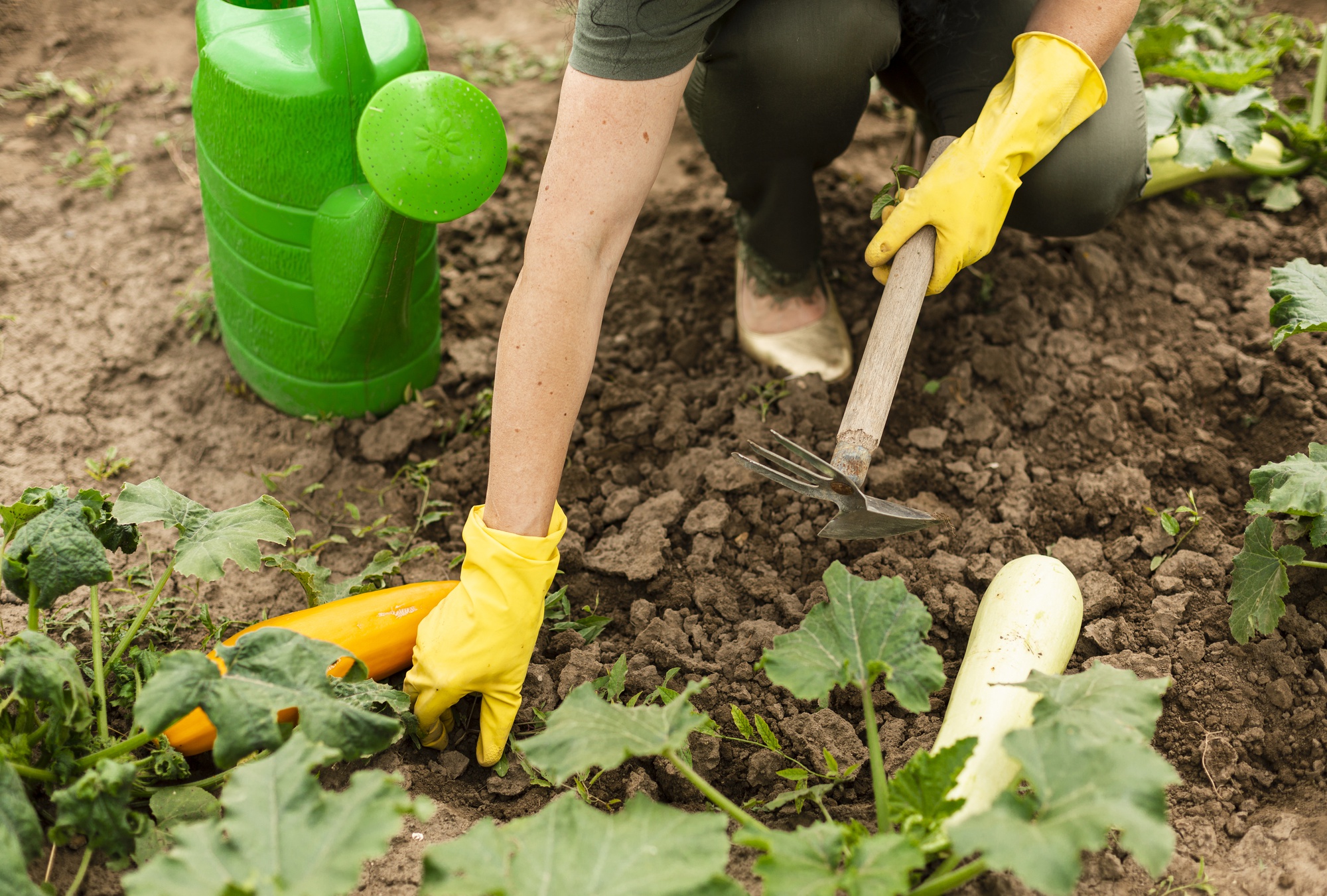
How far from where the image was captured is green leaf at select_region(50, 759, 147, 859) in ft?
4.31

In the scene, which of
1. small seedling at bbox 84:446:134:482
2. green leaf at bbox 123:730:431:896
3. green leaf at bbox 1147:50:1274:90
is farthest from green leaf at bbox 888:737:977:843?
green leaf at bbox 1147:50:1274:90

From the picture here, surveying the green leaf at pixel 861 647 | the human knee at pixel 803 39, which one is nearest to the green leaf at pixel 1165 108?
the human knee at pixel 803 39

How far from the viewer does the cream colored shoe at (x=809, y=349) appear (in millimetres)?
2438

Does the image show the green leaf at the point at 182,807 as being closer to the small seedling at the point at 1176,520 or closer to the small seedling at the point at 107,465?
the small seedling at the point at 107,465

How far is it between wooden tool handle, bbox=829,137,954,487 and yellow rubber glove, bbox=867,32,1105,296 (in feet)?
0.12

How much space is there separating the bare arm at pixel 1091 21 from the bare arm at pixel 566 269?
2.60ft

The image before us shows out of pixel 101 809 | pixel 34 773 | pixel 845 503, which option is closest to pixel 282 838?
pixel 101 809

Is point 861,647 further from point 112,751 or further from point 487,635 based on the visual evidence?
point 112,751

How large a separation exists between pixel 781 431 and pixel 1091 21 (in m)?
1.00

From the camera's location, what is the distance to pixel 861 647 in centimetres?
146

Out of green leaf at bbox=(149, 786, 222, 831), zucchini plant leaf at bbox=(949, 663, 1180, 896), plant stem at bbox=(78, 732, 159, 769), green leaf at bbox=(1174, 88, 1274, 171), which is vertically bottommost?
green leaf at bbox=(149, 786, 222, 831)

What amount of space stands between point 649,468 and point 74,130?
7.42 ft

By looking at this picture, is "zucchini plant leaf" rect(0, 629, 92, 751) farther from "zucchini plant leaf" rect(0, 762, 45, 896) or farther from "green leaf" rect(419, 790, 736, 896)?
"green leaf" rect(419, 790, 736, 896)

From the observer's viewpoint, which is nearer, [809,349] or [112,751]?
[112,751]
